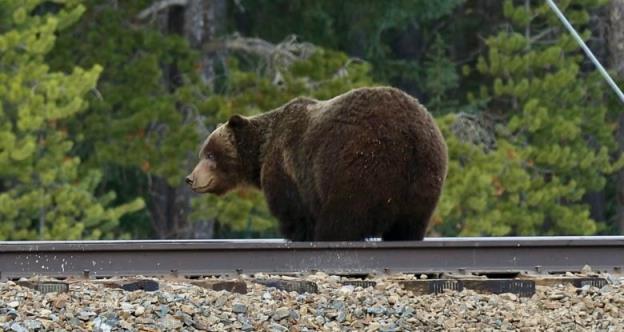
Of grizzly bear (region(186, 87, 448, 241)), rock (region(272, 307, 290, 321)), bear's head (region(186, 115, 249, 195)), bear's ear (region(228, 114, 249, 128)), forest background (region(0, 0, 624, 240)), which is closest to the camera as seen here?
rock (region(272, 307, 290, 321))

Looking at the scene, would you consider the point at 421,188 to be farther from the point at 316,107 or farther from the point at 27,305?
the point at 27,305

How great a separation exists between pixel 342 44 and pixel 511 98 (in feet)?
14.6

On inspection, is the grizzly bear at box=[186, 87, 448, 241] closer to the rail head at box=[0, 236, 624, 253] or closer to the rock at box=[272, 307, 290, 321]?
the rail head at box=[0, 236, 624, 253]

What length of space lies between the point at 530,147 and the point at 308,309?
60.8ft

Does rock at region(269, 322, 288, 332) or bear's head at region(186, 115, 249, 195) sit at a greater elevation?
bear's head at region(186, 115, 249, 195)

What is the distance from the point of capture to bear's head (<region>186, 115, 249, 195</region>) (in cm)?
1333

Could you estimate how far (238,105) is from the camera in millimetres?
25609

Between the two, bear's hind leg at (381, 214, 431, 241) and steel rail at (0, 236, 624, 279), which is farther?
bear's hind leg at (381, 214, 431, 241)

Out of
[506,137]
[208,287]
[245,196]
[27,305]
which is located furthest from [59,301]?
[506,137]

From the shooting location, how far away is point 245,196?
25.5 meters

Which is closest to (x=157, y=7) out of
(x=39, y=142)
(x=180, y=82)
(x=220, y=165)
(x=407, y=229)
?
(x=180, y=82)

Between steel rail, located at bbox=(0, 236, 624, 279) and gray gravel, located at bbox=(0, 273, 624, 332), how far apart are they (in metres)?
0.54

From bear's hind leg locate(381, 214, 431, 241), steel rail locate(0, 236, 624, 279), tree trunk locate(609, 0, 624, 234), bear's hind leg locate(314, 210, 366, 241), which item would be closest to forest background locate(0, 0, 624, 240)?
tree trunk locate(609, 0, 624, 234)

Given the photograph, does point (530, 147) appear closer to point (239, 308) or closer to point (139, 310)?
point (239, 308)
